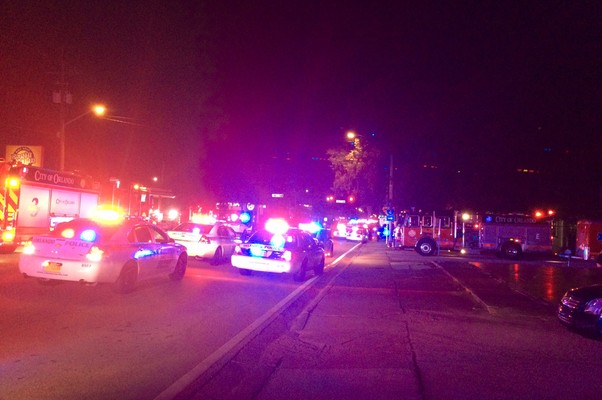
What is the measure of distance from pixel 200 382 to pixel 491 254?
27.8 m

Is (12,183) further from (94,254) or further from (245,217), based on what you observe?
(245,217)

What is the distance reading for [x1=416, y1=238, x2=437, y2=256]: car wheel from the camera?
29172 millimetres

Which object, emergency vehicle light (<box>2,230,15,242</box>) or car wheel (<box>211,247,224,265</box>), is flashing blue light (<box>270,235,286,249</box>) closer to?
car wheel (<box>211,247,224,265</box>)

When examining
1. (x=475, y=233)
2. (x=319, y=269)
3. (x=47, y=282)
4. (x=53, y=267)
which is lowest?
(x=47, y=282)

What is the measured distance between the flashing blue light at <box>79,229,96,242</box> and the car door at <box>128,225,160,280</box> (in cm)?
77

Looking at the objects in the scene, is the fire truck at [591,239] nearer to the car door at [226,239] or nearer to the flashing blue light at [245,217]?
the car door at [226,239]

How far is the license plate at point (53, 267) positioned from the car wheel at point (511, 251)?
77.0ft

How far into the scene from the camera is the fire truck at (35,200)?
16.2 metres

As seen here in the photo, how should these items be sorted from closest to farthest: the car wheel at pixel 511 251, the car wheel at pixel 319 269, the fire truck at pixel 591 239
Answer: the car wheel at pixel 319 269, the fire truck at pixel 591 239, the car wheel at pixel 511 251

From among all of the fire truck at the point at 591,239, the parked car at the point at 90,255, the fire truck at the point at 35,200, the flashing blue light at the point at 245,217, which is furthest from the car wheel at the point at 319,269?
the flashing blue light at the point at 245,217

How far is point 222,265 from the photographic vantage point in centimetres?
1859

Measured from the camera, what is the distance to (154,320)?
859cm

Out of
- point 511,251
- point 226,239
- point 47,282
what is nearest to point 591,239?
point 511,251

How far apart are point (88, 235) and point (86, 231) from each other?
0.13 meters
